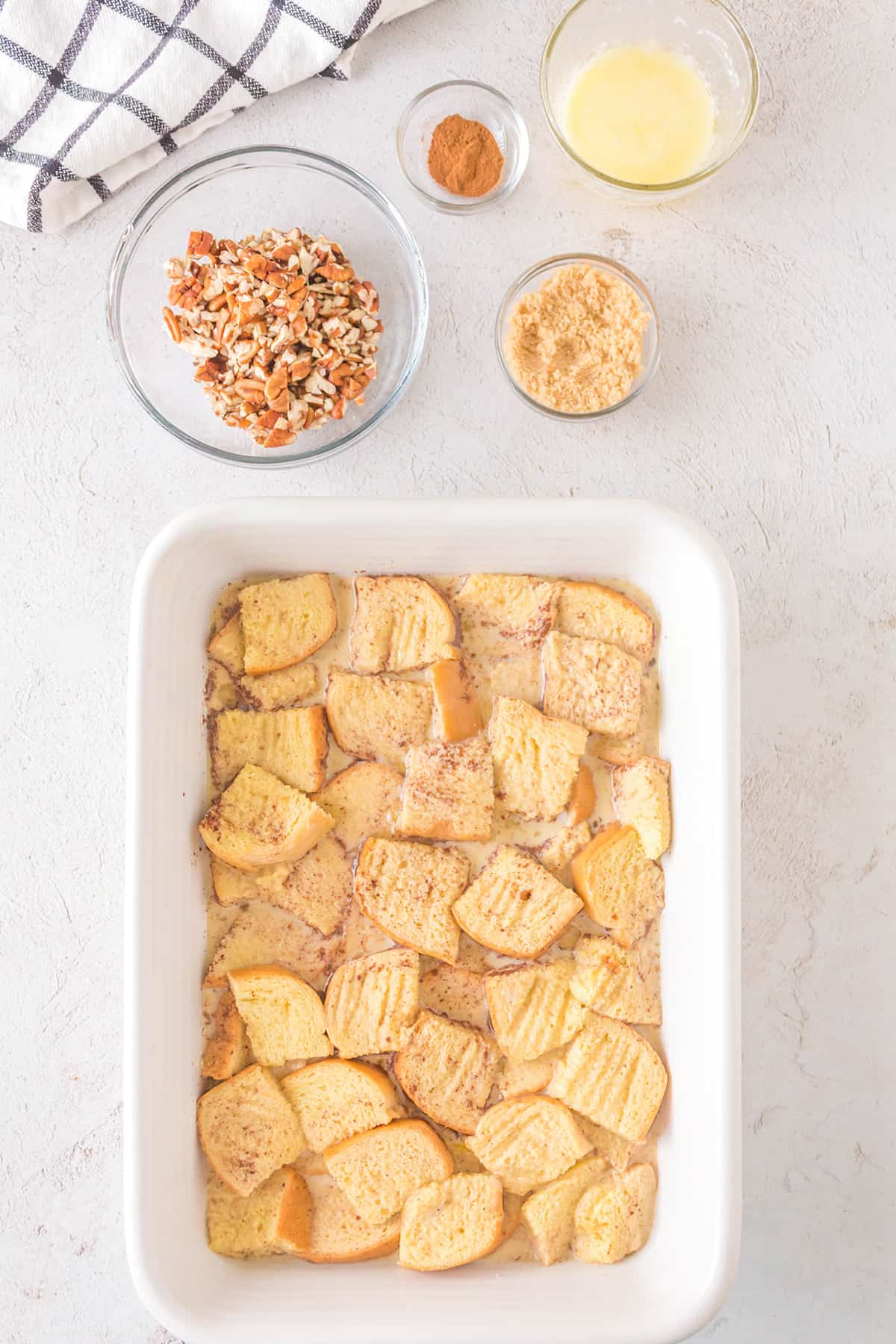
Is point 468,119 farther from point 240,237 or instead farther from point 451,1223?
point 451,1223

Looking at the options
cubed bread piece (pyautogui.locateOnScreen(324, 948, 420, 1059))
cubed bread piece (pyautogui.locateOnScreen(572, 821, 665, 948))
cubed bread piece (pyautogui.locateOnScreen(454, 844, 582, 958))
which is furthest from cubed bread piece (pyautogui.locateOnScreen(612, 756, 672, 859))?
cubed bread piece (pyautogui.locateOnScreen(324, 948, 420, 1059))

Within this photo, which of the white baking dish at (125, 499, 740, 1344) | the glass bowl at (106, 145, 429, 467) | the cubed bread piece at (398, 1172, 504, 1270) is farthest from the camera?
the glass bowl at (106, 145, 429, 467)

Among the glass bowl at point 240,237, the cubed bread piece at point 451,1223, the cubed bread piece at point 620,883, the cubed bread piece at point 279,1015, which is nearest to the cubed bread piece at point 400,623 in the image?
the glass bowl at point 240,237

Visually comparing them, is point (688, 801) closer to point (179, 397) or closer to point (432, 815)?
point (432, 815)

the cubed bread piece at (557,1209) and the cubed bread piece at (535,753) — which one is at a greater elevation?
the cubed bread piece at (535,753)

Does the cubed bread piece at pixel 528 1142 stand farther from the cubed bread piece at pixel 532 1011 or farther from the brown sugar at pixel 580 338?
the brown sugar at pixel 580 338

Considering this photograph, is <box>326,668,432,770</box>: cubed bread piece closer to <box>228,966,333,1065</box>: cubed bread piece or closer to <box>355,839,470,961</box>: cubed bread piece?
<box>355,839,470,961</box>: cubed bread piece
